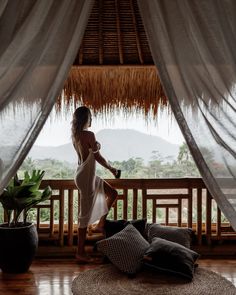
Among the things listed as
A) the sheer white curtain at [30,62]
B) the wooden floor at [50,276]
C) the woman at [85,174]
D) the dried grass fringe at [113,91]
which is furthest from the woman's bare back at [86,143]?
the sheer white curtain at [30,62]

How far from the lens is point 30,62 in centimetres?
209

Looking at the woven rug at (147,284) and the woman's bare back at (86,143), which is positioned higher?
the woman's bare back at (86,143)

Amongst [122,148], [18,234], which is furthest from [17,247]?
[122,148]

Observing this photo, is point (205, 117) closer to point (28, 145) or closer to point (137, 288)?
point (28, 145)

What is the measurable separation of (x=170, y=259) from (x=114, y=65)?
1.86 metres

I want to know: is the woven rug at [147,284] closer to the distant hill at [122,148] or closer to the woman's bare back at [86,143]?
the woman's bare back at [86,143]

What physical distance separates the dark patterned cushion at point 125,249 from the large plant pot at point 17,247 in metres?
0.59

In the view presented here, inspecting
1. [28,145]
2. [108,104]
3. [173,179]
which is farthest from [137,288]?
[108,104]

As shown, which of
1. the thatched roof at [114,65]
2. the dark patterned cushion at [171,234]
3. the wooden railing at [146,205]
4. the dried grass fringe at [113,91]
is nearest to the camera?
the thatched roof at [114,65]

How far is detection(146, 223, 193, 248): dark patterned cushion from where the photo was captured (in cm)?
372

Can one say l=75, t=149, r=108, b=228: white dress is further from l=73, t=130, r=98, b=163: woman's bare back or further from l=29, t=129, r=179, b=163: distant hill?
l=29, t=129, r=179, b=163: distant hill

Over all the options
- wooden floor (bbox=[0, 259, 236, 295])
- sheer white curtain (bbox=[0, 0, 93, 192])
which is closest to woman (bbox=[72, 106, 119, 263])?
wooden floor (bbox=[0, 259, 236, 295])

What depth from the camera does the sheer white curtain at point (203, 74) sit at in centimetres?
209

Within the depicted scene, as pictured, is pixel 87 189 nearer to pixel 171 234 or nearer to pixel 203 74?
pixel 171 234
